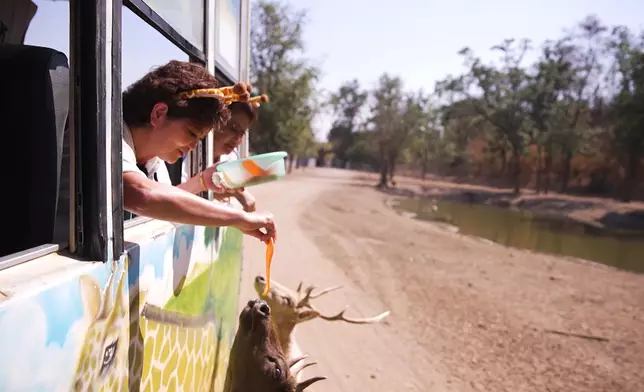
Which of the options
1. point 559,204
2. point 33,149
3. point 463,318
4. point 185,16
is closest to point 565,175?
point 559,204

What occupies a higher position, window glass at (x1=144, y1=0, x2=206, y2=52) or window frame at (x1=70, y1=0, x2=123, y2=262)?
window glass at (x1=144, y1=0, x2=206, y2=52)

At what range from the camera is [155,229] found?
1756 millimetres

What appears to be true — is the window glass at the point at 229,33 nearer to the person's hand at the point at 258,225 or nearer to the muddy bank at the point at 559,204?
the person's hand at the point at 258,225

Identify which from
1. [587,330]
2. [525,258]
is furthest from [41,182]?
[525,258]

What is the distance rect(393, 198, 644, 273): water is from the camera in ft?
50.7

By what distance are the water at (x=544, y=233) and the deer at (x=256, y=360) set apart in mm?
13306

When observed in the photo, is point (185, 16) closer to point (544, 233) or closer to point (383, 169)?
point (544, 233)

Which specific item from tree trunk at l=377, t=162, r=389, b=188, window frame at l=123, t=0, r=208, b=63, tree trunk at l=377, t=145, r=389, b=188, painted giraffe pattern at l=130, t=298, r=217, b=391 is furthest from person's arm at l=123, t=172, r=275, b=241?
tree trunk at l=377, t=162, r=389, b=188

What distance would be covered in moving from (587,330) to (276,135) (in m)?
22.7


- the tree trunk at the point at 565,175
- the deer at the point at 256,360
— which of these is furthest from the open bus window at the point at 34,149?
the tree trunk at the point at 565,175

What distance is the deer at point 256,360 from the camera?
2102 mm

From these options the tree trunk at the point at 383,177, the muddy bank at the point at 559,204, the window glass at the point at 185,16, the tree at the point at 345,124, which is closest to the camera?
the window glass at the point at 185,16

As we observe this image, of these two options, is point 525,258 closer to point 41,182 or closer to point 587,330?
point 587,330

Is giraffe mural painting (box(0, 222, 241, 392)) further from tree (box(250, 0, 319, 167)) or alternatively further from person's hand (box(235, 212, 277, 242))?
tree (box(250, 0, 319, 167))
